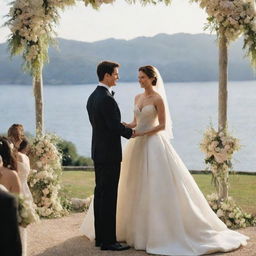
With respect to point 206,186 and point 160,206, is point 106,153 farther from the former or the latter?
point 206,186

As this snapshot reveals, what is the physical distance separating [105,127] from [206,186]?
5.53 m

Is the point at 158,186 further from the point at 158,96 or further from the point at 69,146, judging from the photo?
the point at 69,146

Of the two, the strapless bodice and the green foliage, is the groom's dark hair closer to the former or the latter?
the strapless bodice

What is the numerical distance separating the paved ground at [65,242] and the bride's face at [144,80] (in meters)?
1.95

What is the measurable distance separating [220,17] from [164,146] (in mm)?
2346

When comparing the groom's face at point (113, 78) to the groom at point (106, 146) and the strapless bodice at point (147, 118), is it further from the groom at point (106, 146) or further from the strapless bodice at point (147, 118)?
the strapless bodice at point (147, 118)

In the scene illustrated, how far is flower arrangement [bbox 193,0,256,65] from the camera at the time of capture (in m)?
8.25

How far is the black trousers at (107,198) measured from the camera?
6699 mm

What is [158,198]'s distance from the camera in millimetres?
6812

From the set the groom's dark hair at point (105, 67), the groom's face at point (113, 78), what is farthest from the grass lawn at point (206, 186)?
the groom's dark hair at point (105, 67)

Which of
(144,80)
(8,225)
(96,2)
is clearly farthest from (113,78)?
(8,225)

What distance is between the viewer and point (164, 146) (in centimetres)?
702

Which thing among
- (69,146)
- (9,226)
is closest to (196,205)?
(9,226)

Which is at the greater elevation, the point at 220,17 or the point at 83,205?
the point at 220,17
